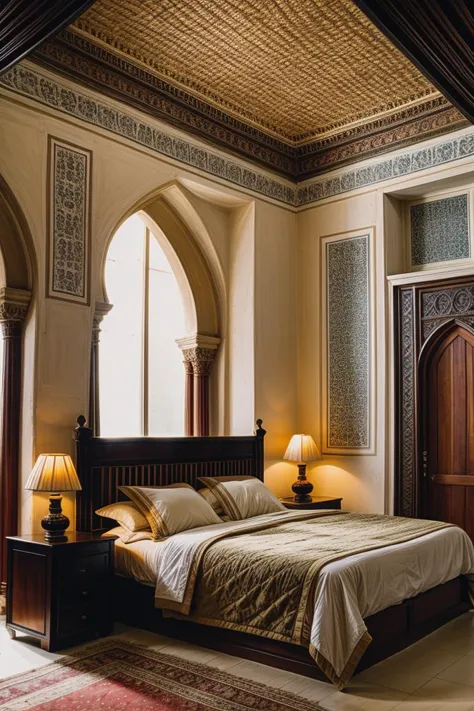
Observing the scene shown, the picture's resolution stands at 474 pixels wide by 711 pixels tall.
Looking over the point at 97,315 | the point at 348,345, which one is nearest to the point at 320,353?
the point at 348,345

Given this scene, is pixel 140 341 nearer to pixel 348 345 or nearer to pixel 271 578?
pixel 348 345

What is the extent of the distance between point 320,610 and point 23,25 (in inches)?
110

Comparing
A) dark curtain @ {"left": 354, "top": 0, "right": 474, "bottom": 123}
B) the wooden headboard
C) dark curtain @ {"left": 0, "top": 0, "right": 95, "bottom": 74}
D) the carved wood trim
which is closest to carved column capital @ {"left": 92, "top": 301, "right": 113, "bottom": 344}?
the wooden headboard

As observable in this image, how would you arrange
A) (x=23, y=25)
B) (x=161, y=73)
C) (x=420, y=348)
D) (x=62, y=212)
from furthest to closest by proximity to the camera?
(x=420, y=348), (x=161, y=73), (x=62, y=212), (x=23, y=25)

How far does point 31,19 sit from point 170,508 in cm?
326

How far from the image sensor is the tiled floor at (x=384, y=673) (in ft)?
11.0

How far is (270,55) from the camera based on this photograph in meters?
5.24

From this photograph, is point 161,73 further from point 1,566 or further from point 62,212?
point 1,566

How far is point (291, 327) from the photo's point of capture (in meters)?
6.88

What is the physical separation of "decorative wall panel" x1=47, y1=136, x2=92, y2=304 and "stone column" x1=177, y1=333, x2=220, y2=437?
1.53m

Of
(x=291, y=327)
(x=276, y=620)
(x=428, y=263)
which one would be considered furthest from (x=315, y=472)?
(x=276, y=620)

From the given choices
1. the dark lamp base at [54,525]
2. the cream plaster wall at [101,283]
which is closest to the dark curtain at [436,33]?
the dark lamp base at [54,525]

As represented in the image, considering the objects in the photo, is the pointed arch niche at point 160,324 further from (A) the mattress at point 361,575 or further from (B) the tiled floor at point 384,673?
(B) the tiled floor at point 384,673

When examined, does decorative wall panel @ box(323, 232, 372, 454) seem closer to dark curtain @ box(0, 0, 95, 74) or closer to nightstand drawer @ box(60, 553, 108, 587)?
nightstand drawer @ box(60, 553, 108, 587)
